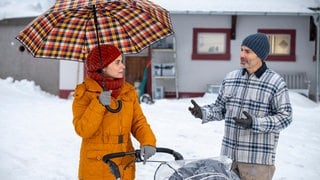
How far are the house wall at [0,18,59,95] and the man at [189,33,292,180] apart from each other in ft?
46.8

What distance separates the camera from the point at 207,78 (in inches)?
631

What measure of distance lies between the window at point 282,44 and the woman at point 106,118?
13244 mm

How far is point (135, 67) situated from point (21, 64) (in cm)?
470

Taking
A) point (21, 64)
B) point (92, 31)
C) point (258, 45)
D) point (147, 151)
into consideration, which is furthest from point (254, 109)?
point (21, 64)

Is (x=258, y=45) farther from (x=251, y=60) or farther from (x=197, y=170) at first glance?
(x=197, y=170)

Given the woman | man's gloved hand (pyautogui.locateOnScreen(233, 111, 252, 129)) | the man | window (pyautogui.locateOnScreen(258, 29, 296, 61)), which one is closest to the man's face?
the man

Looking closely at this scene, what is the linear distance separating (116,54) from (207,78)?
1288cm

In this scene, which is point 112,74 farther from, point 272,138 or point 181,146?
point 181,146

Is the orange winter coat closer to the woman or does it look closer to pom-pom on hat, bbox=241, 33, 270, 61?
the woman

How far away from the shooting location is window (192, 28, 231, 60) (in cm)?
1599

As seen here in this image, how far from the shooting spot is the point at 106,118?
10.3ft

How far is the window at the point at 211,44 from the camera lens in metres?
16.0

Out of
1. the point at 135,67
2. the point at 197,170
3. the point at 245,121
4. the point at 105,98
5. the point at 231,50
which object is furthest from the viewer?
the point at 135,67

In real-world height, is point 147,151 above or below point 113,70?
below
